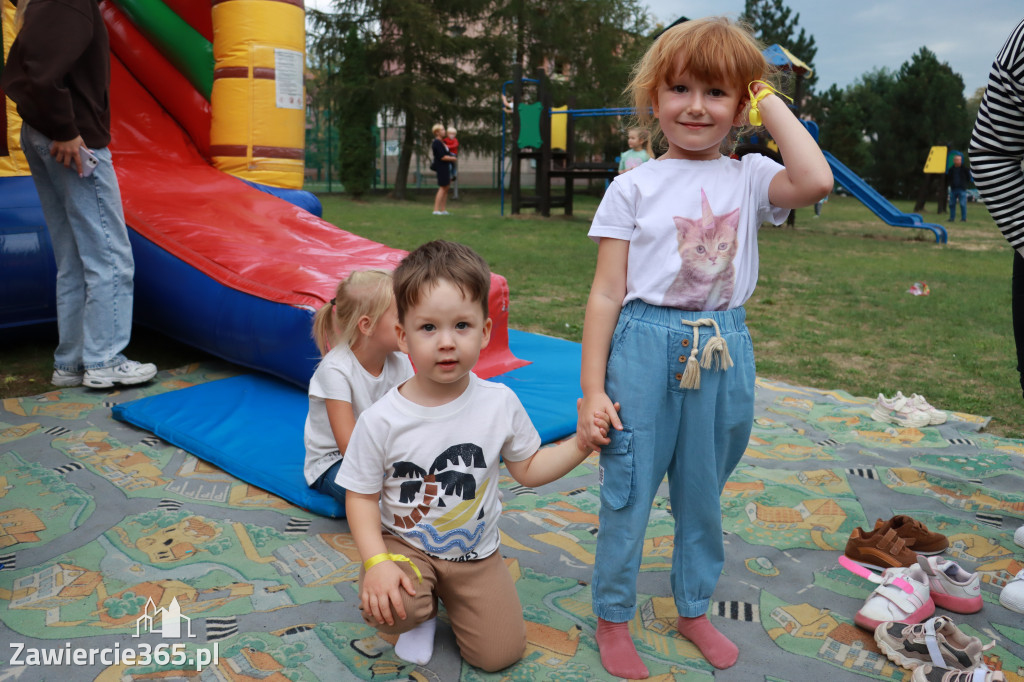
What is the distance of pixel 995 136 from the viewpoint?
2180 millimetres

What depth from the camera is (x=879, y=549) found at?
2.37 m

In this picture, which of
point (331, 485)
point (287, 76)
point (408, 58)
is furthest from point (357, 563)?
point (408, 58)

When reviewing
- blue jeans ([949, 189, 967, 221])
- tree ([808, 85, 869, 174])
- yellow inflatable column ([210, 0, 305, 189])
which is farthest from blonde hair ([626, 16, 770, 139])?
tree ([808, 85, 869, 174])

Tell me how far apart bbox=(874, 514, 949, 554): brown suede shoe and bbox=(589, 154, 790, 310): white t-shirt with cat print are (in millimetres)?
1168

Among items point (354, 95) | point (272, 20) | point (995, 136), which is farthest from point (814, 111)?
point (995, 136)

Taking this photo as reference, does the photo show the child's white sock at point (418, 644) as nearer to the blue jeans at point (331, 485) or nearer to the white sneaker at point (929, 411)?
the blue jeans at point (331, 485)

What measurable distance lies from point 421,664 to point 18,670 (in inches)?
35.3

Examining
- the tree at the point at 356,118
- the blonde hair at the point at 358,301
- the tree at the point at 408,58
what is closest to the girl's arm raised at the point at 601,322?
the blonde hair at the point at 358,301

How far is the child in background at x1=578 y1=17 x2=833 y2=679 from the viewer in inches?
66.0

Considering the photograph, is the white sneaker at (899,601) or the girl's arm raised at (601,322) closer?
the girl's arm raised at (601,322)

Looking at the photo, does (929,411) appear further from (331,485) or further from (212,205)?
(212,205)

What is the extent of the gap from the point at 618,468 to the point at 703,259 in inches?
19.7

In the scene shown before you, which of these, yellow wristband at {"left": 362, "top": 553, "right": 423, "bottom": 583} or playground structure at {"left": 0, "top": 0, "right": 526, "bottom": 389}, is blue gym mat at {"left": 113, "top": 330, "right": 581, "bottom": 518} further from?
yellow wristband at {"left": 362, "top": 553, "right": 423, "bottom": 583}

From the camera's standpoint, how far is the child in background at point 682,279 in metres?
1.68
